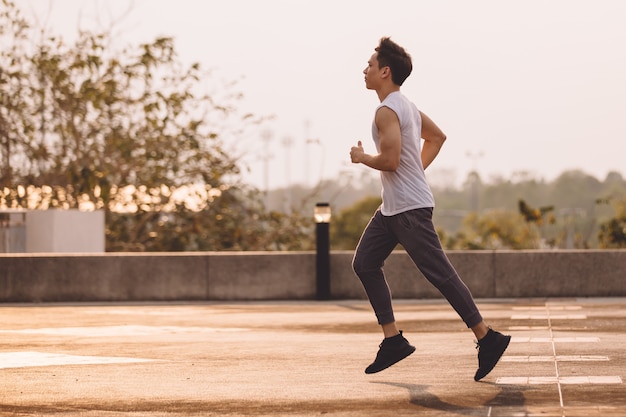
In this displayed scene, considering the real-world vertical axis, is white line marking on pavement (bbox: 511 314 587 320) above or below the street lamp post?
below

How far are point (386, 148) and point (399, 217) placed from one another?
38cm

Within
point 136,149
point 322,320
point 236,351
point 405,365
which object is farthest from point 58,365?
point 136,149

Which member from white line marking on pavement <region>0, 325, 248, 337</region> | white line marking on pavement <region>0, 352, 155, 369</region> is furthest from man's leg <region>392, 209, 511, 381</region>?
white line marking on pavement <region>0, 325, 248, 337</region>

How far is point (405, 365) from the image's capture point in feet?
26.7

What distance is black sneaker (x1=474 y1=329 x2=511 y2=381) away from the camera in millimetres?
7242

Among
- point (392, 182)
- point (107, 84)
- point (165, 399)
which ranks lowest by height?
point (165, 399)

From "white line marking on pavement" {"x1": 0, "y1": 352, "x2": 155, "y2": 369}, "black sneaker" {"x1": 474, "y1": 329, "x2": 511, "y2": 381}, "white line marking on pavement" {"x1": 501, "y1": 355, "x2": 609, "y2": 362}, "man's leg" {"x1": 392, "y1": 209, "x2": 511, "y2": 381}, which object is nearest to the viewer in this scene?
"black sneaker" {"x1": 474, "y1": 329, "x2": 511, "y2": 381}

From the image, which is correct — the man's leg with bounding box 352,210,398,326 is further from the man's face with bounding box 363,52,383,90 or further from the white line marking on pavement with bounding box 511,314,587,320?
the white line marking on pavement with bounding box 511,314,587,320

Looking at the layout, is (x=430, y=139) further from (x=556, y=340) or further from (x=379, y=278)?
(x=556, y=340)

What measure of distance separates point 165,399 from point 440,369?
70.6 inches

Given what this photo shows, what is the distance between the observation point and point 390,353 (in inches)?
298

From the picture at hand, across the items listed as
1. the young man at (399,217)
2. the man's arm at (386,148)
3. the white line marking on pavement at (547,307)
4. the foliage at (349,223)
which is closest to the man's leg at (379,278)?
the young man at (399,217)

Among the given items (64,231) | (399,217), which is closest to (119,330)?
(399,217)

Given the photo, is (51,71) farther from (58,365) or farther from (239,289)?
(58,365)
